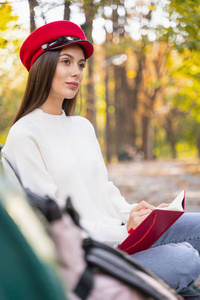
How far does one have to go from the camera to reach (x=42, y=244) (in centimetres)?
101

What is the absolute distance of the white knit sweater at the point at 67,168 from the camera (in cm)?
209

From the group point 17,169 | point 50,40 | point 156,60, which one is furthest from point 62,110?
point 156,60

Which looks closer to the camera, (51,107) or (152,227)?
(152,227)

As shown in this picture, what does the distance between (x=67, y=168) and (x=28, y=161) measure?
0.86ft

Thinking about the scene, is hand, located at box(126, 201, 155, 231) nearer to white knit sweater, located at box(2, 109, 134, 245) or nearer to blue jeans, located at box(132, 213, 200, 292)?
white knit sweater, located at box(2, 109, 134, 245)

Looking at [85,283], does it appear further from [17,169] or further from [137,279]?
[17,169]

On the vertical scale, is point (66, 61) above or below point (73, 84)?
above

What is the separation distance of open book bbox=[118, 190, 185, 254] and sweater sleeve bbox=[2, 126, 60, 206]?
18.2 inches

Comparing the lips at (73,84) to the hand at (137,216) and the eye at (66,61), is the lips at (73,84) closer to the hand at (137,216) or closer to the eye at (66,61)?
the eye at (66,61)

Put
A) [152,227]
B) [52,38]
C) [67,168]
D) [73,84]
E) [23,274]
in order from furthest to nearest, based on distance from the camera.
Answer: [73,84] → [52,38] → [67,168] → [152,227] → [23,274]

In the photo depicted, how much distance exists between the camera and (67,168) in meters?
2.26

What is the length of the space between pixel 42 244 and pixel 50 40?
1.64 metres

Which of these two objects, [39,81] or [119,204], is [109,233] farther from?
[39,81]

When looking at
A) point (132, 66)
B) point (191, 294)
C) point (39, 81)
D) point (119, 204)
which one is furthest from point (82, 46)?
point (132, 66)
